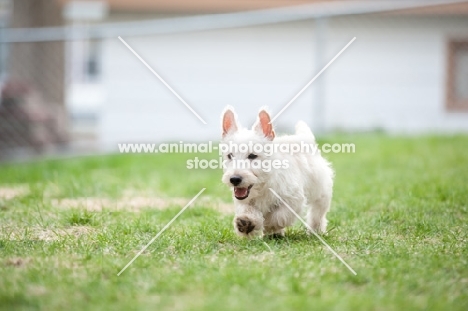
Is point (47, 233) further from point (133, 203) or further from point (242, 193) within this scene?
point (133, 203)

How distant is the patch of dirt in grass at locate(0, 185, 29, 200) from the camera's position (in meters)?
7.09

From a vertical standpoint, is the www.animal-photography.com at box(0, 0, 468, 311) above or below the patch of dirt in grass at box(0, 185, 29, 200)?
above

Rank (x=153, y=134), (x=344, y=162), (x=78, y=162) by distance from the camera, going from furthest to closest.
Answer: (x=153, y=134) < (x=78, y=162) < (x=344, y=162)

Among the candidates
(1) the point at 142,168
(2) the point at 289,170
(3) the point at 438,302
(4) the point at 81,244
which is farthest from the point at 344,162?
(3) the point at 438,302

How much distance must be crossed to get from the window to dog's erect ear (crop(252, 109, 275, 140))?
10.9 meters

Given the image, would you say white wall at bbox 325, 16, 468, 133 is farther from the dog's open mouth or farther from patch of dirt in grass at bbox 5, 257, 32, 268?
patch of dirt in grass at bbox 5, 257, 32, 268

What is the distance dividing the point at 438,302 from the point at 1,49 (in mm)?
14107

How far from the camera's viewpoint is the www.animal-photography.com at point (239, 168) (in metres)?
3.67

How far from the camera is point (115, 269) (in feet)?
12.9

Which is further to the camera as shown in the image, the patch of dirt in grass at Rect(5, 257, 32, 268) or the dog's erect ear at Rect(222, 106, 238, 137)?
the dog's erect ear at Rect(222, 106, 238, 137)

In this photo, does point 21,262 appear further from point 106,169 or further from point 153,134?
point 153,134

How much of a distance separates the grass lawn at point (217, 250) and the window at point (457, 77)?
7.08 meters

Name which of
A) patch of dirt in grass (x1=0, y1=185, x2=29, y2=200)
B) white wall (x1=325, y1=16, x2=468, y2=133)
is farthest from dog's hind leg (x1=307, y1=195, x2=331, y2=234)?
white wall (x1=325, y1=16, x2=468, y2=133)

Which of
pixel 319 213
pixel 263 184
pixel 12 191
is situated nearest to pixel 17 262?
pixel 263 184
